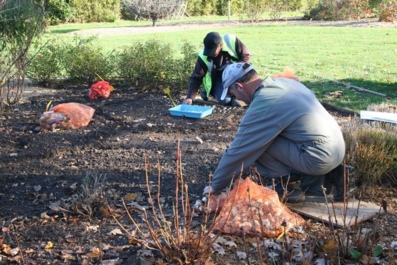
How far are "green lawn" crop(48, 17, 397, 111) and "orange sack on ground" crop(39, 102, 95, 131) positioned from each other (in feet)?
11.4

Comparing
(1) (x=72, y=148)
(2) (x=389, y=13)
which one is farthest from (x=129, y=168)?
(2) (x=389, y=13)

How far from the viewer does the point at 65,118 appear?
21.2 ft

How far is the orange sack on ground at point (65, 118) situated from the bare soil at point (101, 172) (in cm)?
12

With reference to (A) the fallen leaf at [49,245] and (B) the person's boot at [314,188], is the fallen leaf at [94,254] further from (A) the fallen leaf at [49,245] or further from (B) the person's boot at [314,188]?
(B) the person's boot at [314,188]

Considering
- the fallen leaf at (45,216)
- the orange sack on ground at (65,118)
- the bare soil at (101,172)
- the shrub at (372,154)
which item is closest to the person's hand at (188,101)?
the bare soil at (101,172)

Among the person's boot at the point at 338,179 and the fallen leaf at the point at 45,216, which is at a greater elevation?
the person's boot at the point at 338,179

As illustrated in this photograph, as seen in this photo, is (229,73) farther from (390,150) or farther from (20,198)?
(20,198)

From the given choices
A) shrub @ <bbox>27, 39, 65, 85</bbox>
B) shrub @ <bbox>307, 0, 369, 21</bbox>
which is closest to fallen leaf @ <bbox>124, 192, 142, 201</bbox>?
shrub @ <bbox>27, 39, 65, 85</bbox>

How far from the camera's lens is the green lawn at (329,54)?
9.03 meters

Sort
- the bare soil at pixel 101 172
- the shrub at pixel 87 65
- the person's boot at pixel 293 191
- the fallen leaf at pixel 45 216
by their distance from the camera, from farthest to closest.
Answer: the shrub at pixel 87 65 → the person's boot at pixel 293 191 → the fallen leaf at pixel 45 216 → the bare soil at pixel 101 172

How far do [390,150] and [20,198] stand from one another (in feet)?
10.3

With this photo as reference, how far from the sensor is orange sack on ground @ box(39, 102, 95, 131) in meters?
6.45

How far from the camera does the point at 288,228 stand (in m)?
3.74

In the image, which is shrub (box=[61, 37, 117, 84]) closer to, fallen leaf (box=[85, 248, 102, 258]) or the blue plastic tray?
the blue plastic tray
